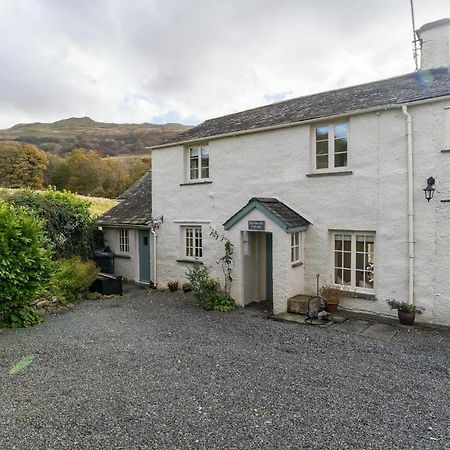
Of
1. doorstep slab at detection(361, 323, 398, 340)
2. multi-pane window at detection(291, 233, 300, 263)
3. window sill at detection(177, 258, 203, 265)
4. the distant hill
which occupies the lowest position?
doorstep slab at detection(361, 323, 398, 340)

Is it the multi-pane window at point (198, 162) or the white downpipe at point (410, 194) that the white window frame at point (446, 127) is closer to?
the white downpipe at point (410, 194)

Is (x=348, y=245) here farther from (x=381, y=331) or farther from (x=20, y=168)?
(x=20, y=168)

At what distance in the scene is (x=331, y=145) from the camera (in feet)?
34.7

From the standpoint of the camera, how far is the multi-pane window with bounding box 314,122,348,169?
10.4m

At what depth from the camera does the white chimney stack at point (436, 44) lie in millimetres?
11125

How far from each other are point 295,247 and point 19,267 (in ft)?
26.3

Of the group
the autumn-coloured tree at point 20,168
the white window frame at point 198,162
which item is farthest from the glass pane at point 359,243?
the autumn-coloured tree at point 20,168

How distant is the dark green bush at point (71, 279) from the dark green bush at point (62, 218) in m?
2.45

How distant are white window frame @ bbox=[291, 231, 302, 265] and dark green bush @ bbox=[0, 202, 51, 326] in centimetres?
739

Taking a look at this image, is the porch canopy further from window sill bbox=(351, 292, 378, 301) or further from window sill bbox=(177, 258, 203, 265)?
window sill bbox=(177, 258, 203, 265)

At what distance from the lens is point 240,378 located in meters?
6.37

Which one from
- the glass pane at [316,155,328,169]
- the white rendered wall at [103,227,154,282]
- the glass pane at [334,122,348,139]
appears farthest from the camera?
the white rendered wall at [103,227,154,282]

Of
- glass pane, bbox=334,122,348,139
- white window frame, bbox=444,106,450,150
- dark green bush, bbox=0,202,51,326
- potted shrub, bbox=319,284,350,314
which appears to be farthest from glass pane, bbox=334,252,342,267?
dark green bush, bbox=0,202,51,326

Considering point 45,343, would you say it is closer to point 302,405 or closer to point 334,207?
point 302,405
